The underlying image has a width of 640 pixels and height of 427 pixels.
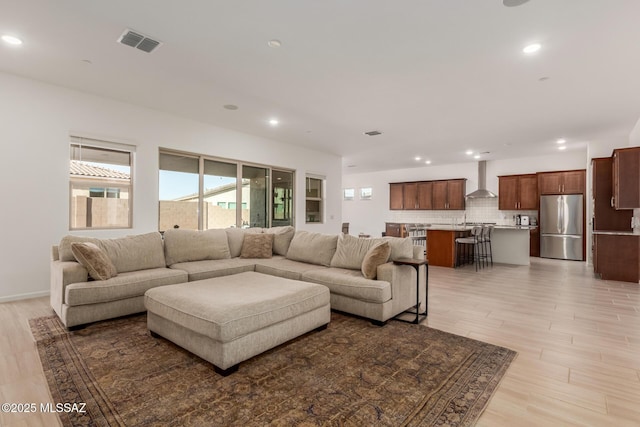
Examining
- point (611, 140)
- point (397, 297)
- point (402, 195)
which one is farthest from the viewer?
point (402, 195)

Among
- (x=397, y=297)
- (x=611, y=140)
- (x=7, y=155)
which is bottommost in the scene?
(x=397, y=297)

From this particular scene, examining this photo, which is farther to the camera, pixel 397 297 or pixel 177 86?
pixel 177 86

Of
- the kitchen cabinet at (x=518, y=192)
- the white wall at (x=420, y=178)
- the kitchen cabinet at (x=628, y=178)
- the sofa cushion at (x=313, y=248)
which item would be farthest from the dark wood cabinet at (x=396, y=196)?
the sofa cushion at (x=313, y=248)

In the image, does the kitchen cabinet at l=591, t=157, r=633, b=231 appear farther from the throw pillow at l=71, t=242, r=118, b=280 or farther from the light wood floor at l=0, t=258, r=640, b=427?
the throw pillow at l=71, t=242, r=118, b=280

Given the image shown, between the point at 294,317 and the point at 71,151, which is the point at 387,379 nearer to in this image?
the point at 294,317

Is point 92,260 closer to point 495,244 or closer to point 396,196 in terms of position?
point 495,244

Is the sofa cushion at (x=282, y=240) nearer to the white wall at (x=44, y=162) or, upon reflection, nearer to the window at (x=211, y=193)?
the window at (x=211, y=193)

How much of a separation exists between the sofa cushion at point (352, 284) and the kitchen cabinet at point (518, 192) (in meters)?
7.37

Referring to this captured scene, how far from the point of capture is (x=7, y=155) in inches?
155

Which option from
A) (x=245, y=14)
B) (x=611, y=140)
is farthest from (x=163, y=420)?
(x=611, y=140)

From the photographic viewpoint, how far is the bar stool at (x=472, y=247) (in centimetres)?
694

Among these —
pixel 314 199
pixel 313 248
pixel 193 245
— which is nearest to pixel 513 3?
pixel 313 248

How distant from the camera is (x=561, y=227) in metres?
8.20

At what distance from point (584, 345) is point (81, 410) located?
382 centimetres
